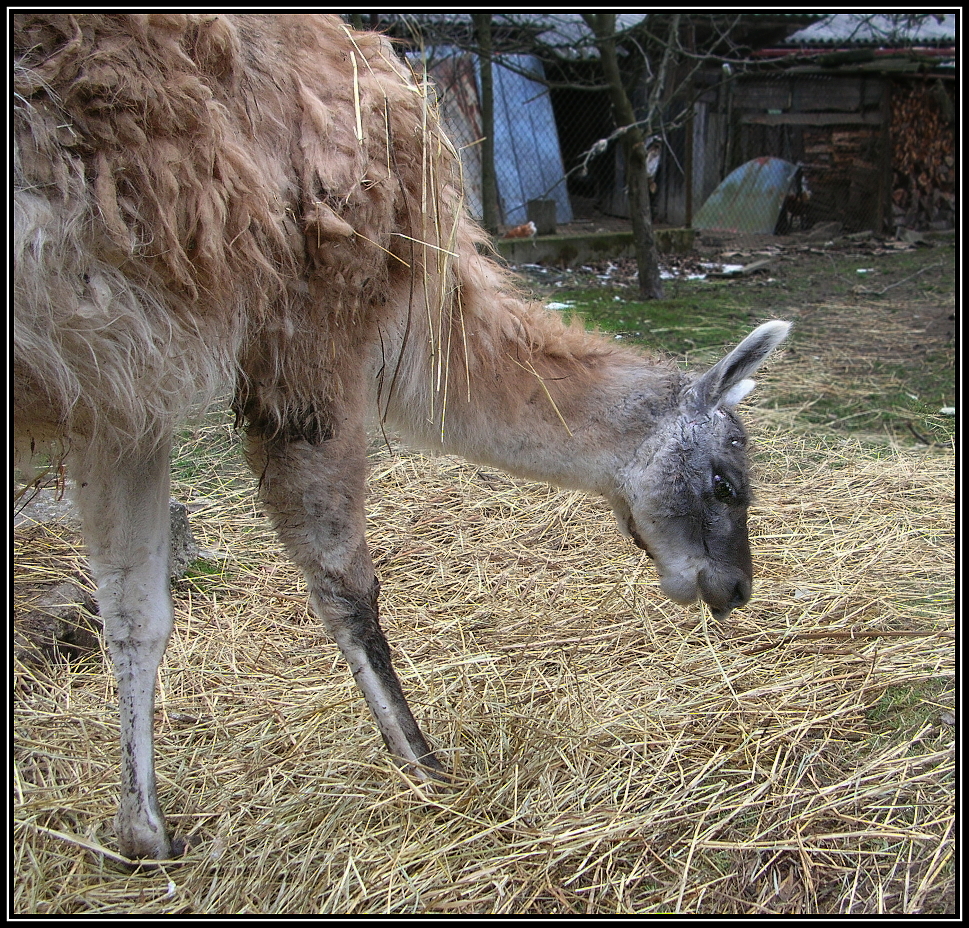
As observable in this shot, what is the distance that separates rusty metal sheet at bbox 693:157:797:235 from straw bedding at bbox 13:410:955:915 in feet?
34.2

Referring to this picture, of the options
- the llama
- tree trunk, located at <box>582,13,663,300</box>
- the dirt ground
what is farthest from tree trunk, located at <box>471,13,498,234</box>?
the llama

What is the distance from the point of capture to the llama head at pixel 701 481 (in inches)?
112

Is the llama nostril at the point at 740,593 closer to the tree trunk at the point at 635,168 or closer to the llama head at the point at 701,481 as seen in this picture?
the llama head at the point at 701,481

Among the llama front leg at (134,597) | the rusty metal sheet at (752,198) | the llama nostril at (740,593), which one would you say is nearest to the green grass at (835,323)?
the llama nostril at (740,593)

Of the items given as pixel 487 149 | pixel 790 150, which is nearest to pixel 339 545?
pixel 487 149

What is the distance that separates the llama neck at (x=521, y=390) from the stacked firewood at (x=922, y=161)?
535 inches

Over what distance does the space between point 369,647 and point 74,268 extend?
4.41ft

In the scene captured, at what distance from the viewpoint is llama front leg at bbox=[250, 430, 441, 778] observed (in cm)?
235

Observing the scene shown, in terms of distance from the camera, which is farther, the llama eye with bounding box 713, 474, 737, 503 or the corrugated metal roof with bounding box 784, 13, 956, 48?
the corrugated metal roof with bounding box 784, 13, 956, 48

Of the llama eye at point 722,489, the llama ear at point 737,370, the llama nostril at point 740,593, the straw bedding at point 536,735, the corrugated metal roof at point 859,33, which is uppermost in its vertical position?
the corrugated metal roof at point 859,33

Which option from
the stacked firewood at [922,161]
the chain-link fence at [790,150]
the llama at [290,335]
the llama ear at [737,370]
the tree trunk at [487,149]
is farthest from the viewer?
the stacked firewood at [922,161]

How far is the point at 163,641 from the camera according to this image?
252cm

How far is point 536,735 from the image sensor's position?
2.86m

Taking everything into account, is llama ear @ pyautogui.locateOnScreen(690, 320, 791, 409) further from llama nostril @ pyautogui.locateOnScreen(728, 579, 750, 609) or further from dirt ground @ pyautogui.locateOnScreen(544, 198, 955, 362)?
dirt ground @ pyautogui.locateOnScreen(544, 198, 955, 362)
